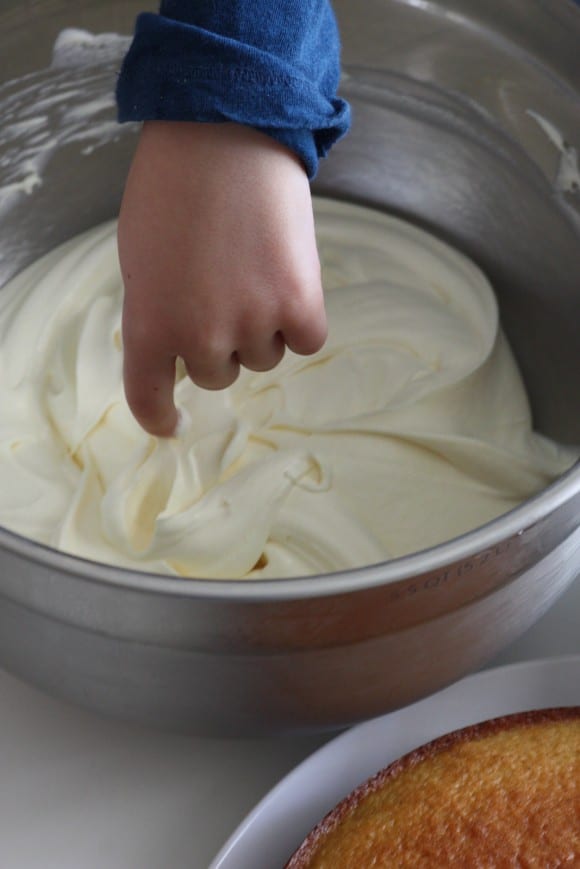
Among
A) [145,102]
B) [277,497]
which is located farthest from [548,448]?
[145,102]

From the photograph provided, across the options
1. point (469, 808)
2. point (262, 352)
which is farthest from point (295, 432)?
point (469, 808)

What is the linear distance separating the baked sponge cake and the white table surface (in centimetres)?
11

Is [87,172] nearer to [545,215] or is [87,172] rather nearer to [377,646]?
[545,215]

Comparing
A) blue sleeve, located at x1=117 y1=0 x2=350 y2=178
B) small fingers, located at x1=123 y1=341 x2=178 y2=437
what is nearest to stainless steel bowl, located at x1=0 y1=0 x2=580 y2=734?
small fingers, located at x1=123 y1=341 x2=178 y2=437

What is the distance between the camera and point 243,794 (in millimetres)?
708

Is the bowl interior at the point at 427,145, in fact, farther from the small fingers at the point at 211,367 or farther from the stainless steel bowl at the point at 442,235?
the small fingers at the point at 211,367

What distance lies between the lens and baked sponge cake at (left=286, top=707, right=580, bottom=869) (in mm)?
579

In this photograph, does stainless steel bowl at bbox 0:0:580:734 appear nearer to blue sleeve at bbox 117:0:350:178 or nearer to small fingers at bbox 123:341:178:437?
small fingers at bbox 123:341:178:437

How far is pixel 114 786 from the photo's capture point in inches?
28.1

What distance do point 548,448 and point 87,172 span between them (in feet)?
1.82

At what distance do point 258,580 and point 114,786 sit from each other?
28cm

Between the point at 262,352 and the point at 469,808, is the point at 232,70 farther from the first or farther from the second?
the point at 469,808

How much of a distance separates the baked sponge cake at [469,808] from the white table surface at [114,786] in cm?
11

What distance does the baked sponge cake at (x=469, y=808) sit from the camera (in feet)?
1.90
